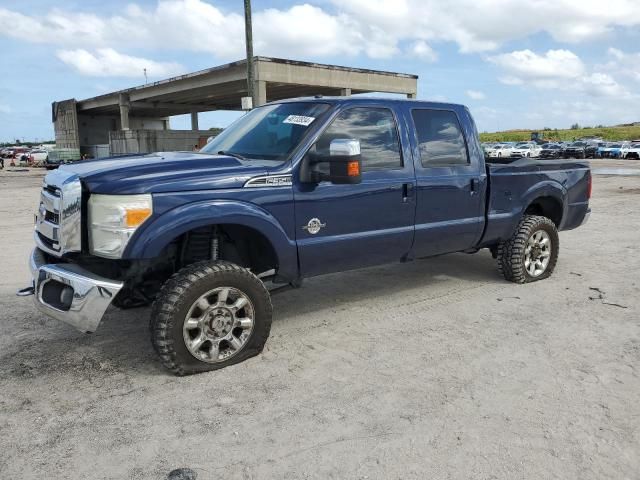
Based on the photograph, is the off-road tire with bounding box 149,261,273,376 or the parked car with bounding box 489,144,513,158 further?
the parked car with bounding box 489,144,513,158

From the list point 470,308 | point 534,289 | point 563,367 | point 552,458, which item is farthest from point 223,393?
point 534,289

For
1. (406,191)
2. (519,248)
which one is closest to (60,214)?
(406,191)

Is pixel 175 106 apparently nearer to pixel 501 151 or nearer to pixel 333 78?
pixel 333 78

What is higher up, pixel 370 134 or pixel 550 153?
pixel 370 134

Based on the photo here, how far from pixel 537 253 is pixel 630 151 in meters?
44.0

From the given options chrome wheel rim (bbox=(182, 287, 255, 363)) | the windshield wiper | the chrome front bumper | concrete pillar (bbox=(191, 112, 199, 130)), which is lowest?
chrome wheel rim (bbox=(182, 287, 255, 363))

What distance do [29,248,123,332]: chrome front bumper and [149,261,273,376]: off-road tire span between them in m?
0.32

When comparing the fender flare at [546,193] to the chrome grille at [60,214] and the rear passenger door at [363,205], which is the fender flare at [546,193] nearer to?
the rear passenger door at [363,205]

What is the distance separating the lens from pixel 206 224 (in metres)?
3.68

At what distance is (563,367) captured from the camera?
148 inches

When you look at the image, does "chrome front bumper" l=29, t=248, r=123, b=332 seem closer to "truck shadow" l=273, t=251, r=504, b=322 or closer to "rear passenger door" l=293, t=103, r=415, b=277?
"rear passenger door" l=293, t=103, r=415, b=277

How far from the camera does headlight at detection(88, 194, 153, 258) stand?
3.43 meters

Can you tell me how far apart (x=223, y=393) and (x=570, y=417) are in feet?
6.74

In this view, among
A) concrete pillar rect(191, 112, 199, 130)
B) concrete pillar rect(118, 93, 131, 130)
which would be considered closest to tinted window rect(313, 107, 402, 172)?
concrete pillar rect(118, 93, 131, 130)
